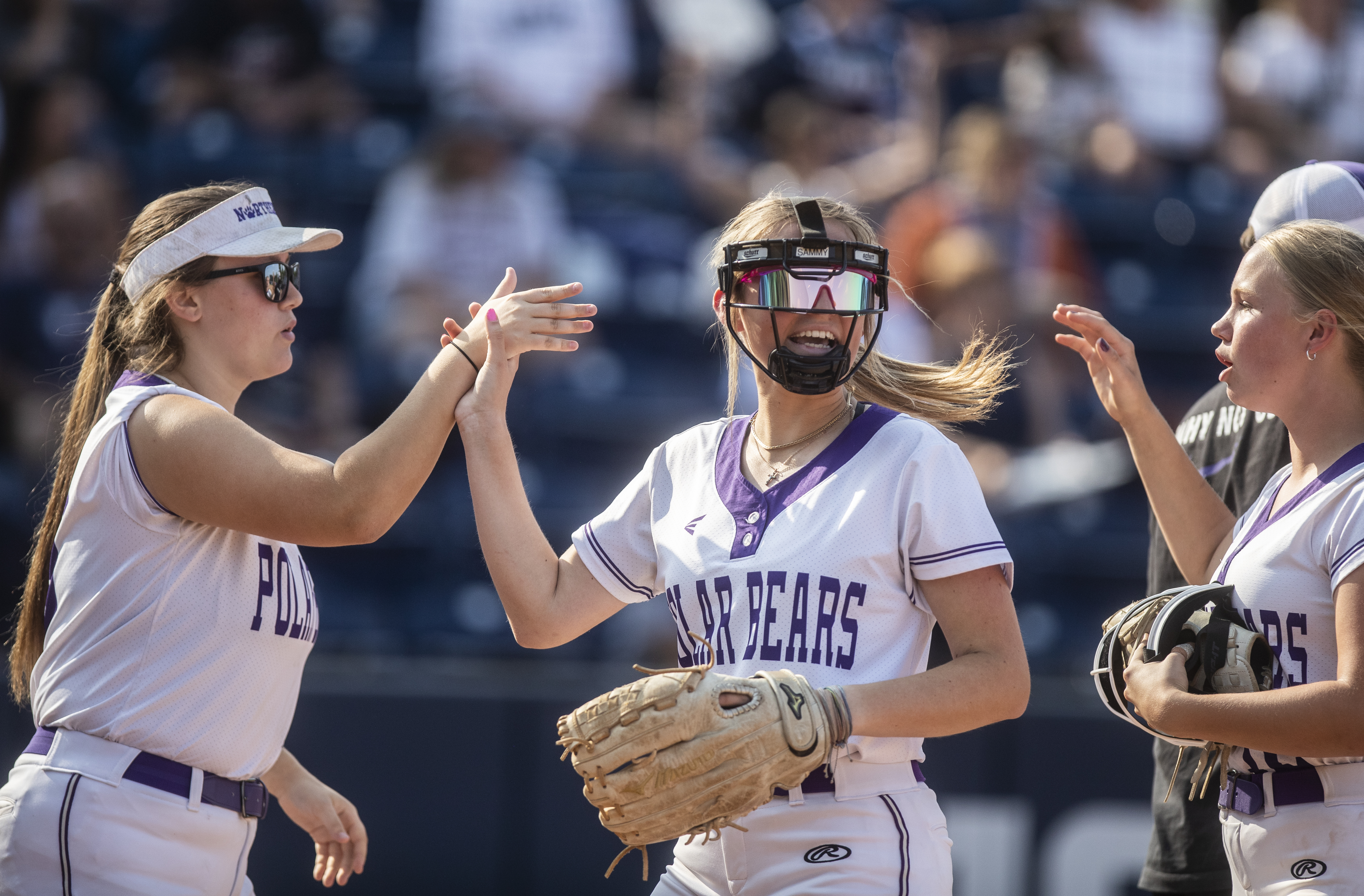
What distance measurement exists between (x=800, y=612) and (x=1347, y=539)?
3.05ft

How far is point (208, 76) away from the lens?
310 inches

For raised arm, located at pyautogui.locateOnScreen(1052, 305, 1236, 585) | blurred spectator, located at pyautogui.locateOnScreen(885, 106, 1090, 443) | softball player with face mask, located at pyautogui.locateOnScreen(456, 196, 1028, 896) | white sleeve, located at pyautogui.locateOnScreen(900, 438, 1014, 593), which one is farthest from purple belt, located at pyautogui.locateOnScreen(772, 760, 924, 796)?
blurred spectator, located at pyautogui.locateOnScreen(885, 106, 1090, 443)

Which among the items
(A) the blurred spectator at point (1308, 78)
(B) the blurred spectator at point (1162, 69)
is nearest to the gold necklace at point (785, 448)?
(B) the blurred spectator at point (1162, 69)

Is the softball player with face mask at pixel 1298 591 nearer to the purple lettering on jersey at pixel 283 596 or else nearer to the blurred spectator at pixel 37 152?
the purple lettering on jersey at pixel 283 596

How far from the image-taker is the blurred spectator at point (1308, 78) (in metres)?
8.78

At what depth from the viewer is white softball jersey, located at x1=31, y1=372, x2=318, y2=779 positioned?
8.39ft

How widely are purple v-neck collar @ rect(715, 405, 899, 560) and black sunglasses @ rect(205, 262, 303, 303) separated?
101 cm

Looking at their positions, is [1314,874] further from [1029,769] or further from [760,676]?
[1029,769]

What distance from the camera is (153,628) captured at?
258cm

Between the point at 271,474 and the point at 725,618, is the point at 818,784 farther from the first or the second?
the point at 271,474

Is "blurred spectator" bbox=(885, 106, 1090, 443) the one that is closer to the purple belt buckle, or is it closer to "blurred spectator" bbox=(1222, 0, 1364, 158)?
"blurred spectator" bbox=(1222, 0, 1364, 158)

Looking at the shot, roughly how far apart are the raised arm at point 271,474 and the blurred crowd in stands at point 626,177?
348 cm

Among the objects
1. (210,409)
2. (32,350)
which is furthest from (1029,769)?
(32,350)

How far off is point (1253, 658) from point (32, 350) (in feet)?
20.1
